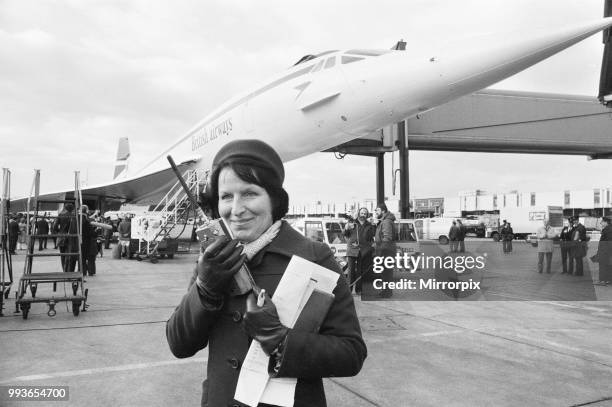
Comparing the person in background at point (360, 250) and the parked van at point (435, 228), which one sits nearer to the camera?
the person in background at point (360, 250)

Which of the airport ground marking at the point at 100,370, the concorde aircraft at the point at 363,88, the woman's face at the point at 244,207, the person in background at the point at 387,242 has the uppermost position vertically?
the concorde aircraft at the point at 363,88

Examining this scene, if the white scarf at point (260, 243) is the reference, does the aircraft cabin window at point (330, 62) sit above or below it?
above

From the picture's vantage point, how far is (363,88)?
23.1 ft

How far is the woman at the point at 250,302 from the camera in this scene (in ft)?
4.67

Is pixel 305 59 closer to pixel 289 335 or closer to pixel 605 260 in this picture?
pixel 289 335

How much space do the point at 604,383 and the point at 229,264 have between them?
439 centimetres

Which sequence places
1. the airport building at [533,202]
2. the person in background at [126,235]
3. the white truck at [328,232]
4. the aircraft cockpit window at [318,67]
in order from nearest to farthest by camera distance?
the aircraft cockpit window at [318,67], the white truck at [328,232], the person in background at [126,235], the airport building at [533,202]

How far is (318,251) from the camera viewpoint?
1.58 m

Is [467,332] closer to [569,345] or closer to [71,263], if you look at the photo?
[569,345]

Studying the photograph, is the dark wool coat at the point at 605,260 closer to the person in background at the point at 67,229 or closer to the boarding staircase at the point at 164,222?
the boarding staircase at the point at 164,222

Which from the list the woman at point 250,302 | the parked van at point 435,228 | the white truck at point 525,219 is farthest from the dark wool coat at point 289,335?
the white truck at point 525,219

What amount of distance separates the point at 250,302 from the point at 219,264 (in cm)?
16

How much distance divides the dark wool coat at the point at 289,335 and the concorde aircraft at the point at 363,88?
5.42 m

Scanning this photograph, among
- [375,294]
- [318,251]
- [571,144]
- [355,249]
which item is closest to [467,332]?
[375,294]
